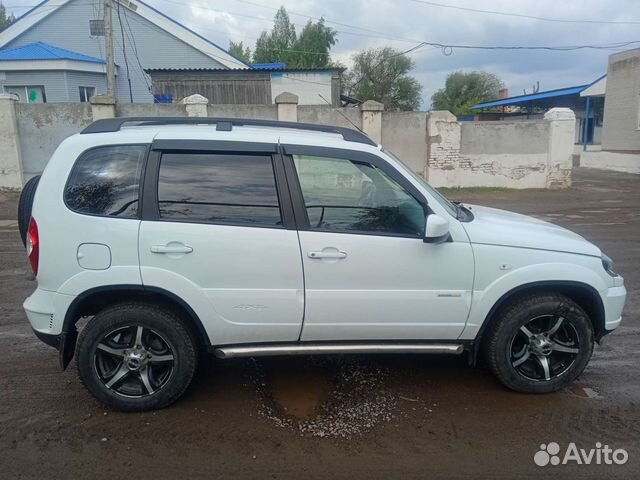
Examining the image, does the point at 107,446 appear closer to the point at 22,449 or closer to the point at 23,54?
the point at 22,449

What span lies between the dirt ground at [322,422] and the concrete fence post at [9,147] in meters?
11.5

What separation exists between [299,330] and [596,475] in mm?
1887

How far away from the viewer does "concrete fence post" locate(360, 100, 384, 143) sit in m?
15.0

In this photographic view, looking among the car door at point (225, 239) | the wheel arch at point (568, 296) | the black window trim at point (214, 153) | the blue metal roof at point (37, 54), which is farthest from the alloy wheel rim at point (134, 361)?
the blue metal roof at point (37, 54)

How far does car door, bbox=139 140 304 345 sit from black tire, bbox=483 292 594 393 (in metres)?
1.41

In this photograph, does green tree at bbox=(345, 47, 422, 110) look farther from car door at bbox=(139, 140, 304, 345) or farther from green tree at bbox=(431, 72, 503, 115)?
car door at bbox=(139, 140, 304, 345)

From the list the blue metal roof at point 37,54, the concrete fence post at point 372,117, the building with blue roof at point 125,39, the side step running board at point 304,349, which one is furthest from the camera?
the building with blue roof at point 125,39

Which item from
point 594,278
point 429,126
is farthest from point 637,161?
point 594,278

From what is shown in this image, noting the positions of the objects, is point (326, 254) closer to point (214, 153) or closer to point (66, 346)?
point (214, 153)

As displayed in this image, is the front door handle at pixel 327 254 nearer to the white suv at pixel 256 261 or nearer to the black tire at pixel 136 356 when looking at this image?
the white suv at pixel 256 261

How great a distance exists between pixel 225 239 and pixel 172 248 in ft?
1.08

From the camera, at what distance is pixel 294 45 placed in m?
55.1

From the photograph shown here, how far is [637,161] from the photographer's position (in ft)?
73.0

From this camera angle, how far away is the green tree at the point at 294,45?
52.7m
